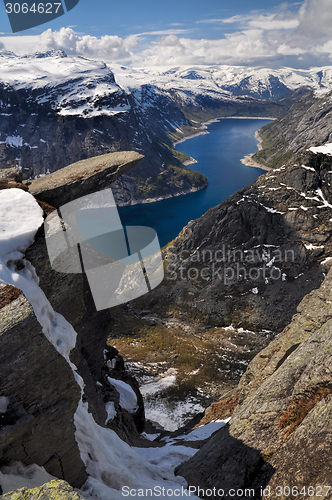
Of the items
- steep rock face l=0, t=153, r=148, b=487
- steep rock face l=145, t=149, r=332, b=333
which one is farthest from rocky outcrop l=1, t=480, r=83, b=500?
steep rock face l=145, t=149, r=332, b=333

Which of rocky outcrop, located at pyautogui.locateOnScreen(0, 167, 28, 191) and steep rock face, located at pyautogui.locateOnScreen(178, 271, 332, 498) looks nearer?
steep rock face, located at pyautogui.locateOnScreen(178, 271, 332, 498)

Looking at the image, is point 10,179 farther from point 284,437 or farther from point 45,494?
point 284,437

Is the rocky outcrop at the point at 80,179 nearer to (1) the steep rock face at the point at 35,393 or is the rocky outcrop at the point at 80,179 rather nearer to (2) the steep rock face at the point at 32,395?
(1) the steep rock face at the point at 35,393

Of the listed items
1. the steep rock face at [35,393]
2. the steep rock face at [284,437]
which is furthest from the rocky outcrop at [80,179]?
the steep rock face at [284,437]

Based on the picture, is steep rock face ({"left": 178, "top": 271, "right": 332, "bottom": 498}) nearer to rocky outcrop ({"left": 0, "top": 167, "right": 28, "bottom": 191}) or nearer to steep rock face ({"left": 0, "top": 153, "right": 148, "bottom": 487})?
steep rock face ({"left": 0, "top": 153, "right": 148, "bottom": 487})

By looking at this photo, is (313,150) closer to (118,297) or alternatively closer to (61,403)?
(118,297)
